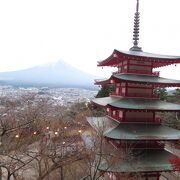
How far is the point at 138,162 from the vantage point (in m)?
15.5

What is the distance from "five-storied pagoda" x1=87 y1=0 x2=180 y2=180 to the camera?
15297mm

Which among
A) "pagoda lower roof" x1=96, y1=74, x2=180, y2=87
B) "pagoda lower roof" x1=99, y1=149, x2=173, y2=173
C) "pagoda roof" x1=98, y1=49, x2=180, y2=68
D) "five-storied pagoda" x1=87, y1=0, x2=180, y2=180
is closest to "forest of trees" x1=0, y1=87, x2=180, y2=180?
"pagoda lower roof" x1=99, y1=149, x2=173, y2=173

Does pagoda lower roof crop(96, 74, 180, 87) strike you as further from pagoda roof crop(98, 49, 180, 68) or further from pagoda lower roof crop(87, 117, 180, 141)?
pagoda lower roof crop(87, 117, 180, 141)

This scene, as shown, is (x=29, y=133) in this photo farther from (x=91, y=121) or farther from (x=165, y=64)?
(x=165, y=64)

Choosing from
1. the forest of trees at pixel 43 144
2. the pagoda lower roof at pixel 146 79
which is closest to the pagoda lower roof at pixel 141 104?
the pagoda lower roof at pixel 146 79

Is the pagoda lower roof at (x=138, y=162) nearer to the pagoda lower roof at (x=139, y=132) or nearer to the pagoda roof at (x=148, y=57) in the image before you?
the pagoda lower roof at (x=139, y=132)

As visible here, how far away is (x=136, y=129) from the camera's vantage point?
16.6m

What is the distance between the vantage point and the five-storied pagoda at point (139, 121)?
15.3 m

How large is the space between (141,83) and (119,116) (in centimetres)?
266

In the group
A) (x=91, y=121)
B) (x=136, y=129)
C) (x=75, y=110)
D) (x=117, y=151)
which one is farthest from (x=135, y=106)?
(x=75, y=110)

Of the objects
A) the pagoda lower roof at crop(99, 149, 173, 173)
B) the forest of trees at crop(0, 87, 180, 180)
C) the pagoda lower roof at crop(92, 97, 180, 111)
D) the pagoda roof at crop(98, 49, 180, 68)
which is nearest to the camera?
the forest of trees at crop(0, 87, 180, 180)

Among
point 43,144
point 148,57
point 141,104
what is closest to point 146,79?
point 148,57

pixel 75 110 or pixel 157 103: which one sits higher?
pixel 157 103

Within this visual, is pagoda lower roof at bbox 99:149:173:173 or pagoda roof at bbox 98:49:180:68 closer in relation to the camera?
pagoda lower roof at bbox 99:149:173:173
